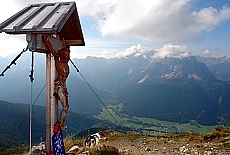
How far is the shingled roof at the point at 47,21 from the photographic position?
3.78 m

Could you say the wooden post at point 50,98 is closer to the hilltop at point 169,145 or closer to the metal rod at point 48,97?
the metal rod at point 48,97

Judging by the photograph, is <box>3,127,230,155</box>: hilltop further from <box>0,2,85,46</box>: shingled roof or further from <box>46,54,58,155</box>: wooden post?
<box>0,2,85,46</box>: shingled roof

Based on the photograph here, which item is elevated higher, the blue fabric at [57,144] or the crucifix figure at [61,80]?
the crucifix figure at [61,80]

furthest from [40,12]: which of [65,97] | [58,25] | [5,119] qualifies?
[5,119]

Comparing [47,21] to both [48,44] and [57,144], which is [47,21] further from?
[57,144]

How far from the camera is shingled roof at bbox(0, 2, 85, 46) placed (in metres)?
3.78

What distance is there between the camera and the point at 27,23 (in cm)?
398

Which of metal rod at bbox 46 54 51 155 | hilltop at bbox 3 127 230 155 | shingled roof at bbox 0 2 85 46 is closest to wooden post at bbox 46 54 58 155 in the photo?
metal rod at bbox 46 54 51 155

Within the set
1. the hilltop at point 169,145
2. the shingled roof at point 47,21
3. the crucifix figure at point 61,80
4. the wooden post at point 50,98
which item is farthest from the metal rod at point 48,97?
the hilltop at point 169,145

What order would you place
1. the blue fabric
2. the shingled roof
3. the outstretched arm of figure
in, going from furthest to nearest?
the blue fabric → the outstretched arm of figure → the shingled roof

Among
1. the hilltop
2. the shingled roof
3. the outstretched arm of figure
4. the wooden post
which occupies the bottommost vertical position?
the hilltop

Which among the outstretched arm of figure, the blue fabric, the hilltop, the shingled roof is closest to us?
the shingled roof

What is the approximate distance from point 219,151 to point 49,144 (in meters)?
8.18

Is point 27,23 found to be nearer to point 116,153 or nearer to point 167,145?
point 116,153
